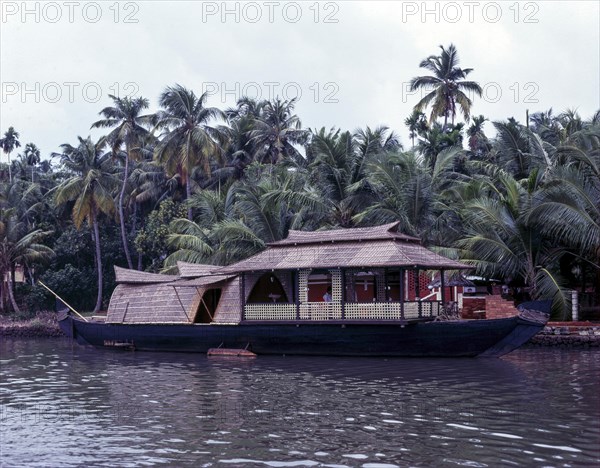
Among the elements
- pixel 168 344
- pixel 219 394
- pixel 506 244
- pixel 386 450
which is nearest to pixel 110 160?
pixel 168 344

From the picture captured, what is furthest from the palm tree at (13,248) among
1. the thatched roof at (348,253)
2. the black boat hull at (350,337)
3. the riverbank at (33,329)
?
the thatched roof at (348,253)

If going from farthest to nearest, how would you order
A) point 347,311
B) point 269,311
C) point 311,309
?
point 269,311, point 311,309, point 347,311

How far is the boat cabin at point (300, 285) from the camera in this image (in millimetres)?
21203

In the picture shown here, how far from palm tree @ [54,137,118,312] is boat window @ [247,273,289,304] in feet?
59.4

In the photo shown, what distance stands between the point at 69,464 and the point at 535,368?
42.2 ft

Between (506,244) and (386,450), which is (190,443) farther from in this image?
(506,244)

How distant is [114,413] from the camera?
13.4m

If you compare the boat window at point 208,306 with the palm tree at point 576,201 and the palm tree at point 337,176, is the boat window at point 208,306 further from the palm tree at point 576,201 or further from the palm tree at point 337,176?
the palm tree at point 576,201

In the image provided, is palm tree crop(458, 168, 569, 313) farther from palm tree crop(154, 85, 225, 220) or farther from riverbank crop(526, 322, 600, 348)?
palm tree crop(154, 85, 225, 220)

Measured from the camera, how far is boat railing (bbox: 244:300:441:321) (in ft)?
68.7

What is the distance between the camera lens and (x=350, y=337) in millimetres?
21812

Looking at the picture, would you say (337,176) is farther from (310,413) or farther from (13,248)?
(13,248)

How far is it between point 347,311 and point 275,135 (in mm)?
21743

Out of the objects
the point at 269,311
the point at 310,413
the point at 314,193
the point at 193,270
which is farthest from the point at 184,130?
the point at 310,413
